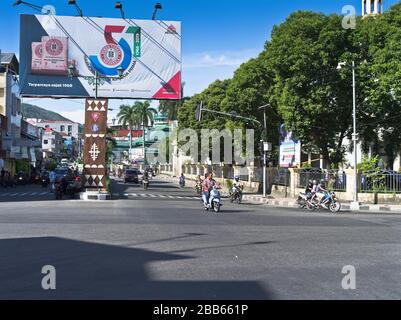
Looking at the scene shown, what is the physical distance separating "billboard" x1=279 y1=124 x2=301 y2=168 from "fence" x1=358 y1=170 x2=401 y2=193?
21.6ft

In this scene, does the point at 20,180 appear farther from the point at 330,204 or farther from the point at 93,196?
the point at 330,204

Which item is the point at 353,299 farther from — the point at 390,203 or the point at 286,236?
the point at 390,203

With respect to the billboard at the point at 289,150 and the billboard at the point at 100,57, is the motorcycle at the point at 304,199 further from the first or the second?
the billboard at the point at 100,57

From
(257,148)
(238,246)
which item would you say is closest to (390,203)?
(257,148)

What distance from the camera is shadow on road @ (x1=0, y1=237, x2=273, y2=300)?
7.71 meters

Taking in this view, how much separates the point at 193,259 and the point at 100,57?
31.4m

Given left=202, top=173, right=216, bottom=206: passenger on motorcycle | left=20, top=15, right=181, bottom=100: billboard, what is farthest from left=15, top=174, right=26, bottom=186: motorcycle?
left=202, top=173, right=216, bottom=206: passenger on motorcycle

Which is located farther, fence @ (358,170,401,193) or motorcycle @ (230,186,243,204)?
motorcycle @ (230,186,243,204)

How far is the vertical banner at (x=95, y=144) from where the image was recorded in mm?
33656

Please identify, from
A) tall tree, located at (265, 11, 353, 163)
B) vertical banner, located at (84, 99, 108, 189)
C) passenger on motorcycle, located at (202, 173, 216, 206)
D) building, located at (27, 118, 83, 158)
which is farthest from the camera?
building, located at (27, 118, 83, 158)

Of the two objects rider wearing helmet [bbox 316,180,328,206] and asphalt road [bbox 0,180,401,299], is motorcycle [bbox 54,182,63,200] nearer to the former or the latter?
asphalt road [bbox 0,180,401,299]

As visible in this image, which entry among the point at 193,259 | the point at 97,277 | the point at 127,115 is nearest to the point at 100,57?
the point at 193,259
